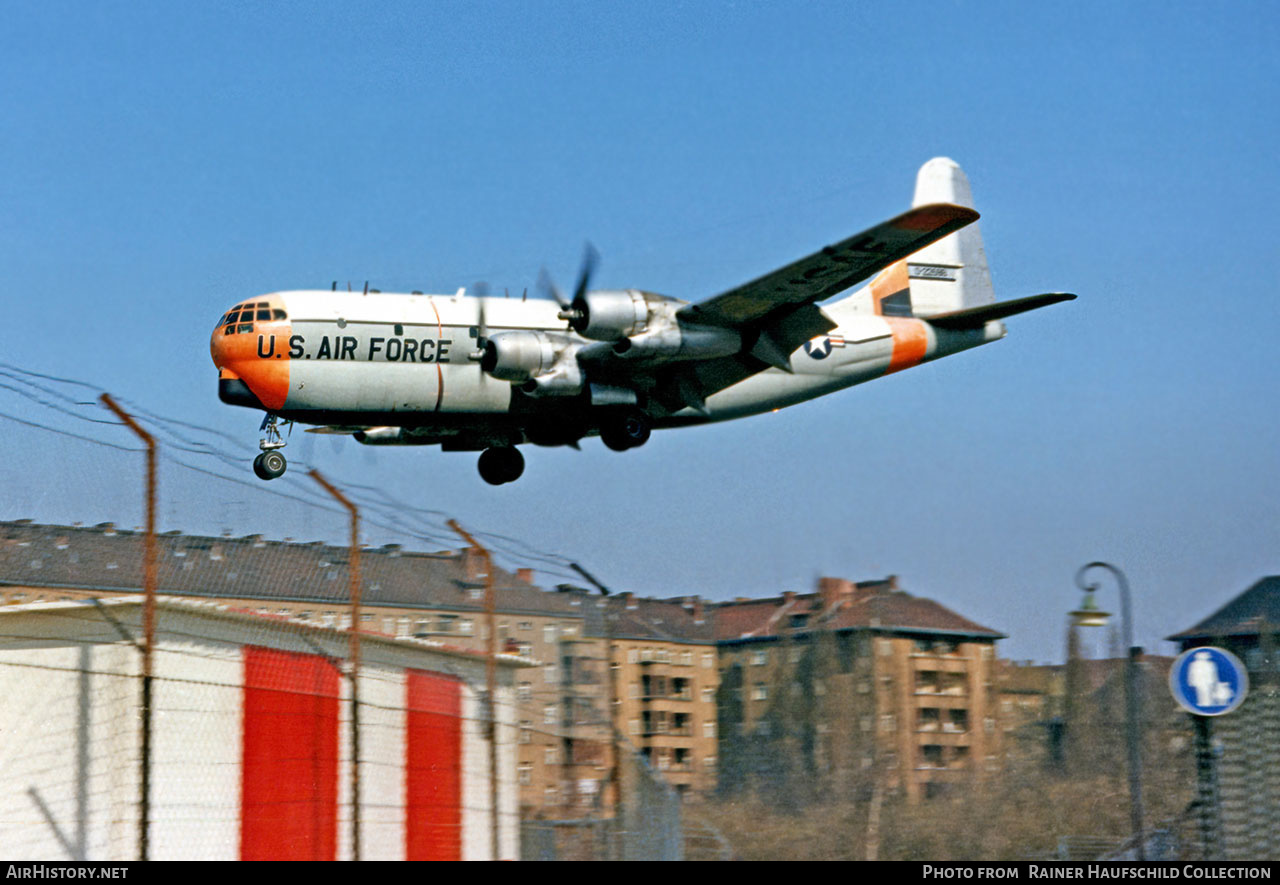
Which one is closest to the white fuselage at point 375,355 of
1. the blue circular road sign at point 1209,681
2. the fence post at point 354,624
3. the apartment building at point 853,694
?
the apartment building at point 853,694


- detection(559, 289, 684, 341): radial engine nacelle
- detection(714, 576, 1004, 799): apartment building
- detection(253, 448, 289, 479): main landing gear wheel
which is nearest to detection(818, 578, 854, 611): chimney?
detection(714, 576, 1004, 799): apartment building

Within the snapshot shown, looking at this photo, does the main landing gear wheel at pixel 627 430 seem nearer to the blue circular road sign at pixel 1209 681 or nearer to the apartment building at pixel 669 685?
the apartment building at pixel 669 685

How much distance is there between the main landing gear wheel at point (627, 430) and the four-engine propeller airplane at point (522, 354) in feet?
0.09

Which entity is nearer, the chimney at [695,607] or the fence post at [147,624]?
the fence post at [147,624]

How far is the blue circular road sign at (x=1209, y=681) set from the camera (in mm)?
14891

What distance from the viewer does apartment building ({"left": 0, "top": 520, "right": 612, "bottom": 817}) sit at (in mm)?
13461

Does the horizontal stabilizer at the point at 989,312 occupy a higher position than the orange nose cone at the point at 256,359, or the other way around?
the horizontal stabilizer at the point at 989,312

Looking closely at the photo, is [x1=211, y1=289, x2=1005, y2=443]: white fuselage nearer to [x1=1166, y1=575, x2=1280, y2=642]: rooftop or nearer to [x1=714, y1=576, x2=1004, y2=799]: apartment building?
[x1=714, y1=576, x2=1004, y2=799]: apartment building

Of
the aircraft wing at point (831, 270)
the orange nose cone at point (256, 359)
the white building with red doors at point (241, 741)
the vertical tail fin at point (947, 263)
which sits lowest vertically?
the white building with red doors at point (241, 741)

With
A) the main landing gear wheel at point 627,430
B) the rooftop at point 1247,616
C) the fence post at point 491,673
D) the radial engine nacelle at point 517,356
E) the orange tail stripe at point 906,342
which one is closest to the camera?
the fence post at point 491,673

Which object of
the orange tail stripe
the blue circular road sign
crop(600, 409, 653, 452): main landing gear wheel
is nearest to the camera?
the blue circular road sign

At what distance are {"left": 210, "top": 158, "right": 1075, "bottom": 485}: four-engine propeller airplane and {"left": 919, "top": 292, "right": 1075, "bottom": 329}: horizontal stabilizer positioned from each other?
5cm

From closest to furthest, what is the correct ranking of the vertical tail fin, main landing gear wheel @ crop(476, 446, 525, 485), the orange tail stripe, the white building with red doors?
the white building with red doors
main landing gear wheel @ crop(476, 446, 525, 485)
the orange tail stripe
the vertical tail fin
